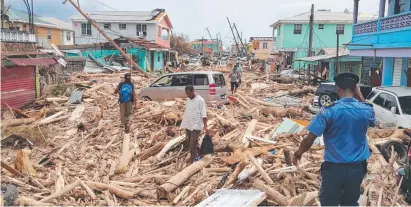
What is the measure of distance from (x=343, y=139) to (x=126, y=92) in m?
7.98

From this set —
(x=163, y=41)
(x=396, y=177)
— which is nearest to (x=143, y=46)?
(x=163, y=41)

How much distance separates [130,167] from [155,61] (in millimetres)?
35678

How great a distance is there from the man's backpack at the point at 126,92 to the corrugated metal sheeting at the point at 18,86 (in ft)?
18.4

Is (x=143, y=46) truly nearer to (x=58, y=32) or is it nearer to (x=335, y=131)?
(x=58, y=32)

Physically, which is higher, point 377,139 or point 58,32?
point 58,32

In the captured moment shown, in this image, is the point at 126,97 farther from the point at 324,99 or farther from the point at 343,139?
the point at 324,99

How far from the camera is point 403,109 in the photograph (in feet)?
35.8

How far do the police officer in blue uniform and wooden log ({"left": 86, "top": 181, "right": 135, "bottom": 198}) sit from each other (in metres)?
3.58

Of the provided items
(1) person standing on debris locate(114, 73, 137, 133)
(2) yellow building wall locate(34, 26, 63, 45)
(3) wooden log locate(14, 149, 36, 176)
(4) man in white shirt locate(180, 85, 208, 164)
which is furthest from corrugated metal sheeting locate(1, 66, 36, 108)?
(2) yellow building wall locate(34, 26, 63, 45)

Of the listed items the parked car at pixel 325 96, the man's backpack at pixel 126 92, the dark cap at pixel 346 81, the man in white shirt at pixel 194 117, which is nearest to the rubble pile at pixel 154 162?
the man in white shirt at pixel 194 117

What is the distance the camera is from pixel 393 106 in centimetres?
1121

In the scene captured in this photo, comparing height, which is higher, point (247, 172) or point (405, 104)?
point (405, 104)

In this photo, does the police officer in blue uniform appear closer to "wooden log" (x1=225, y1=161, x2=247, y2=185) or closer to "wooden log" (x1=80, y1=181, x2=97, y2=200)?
"wooden log" (x1=225, y1=161, x2=247, y2=185)

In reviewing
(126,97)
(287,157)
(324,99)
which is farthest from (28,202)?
(324,99)
